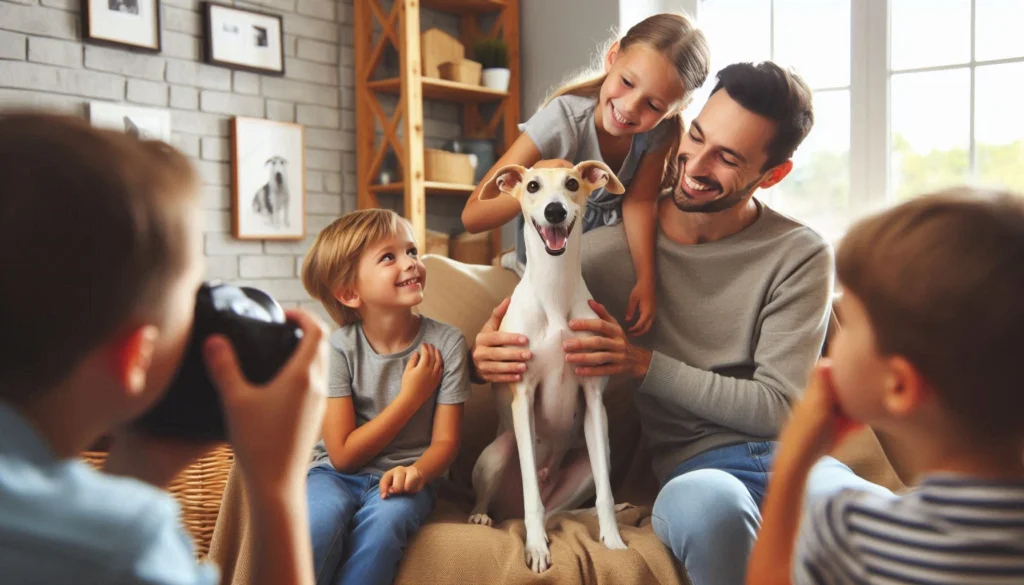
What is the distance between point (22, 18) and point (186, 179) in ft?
9.10

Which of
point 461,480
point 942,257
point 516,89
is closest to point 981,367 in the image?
point 942,257

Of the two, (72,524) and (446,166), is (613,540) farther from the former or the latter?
(446,166)

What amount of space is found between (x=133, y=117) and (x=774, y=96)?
90.9 inches

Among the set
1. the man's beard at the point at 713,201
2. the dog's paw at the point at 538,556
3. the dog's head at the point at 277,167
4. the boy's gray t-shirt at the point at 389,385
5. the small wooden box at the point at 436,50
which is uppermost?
the small wooden box at the point at 436,50

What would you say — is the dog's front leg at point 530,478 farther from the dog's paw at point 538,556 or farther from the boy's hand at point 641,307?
the boy's hand at point 641,307

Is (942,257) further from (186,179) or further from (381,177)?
(381,177)

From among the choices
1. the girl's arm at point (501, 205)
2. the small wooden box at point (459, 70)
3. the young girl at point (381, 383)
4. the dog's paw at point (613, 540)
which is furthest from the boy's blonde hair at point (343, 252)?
the small wooden box at point (459, 70)

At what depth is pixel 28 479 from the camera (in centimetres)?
53

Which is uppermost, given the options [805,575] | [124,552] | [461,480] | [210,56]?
[210,56]

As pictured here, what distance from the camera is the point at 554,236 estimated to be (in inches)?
63.2

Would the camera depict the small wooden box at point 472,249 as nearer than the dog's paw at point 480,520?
No

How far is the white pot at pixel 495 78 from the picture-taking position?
4059 mm

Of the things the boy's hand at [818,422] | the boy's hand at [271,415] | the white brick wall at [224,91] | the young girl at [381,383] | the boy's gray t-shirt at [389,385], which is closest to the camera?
the boy's hand at [271,415]

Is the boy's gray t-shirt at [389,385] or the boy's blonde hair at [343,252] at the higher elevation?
the boy's blonde hair at [343,252]
